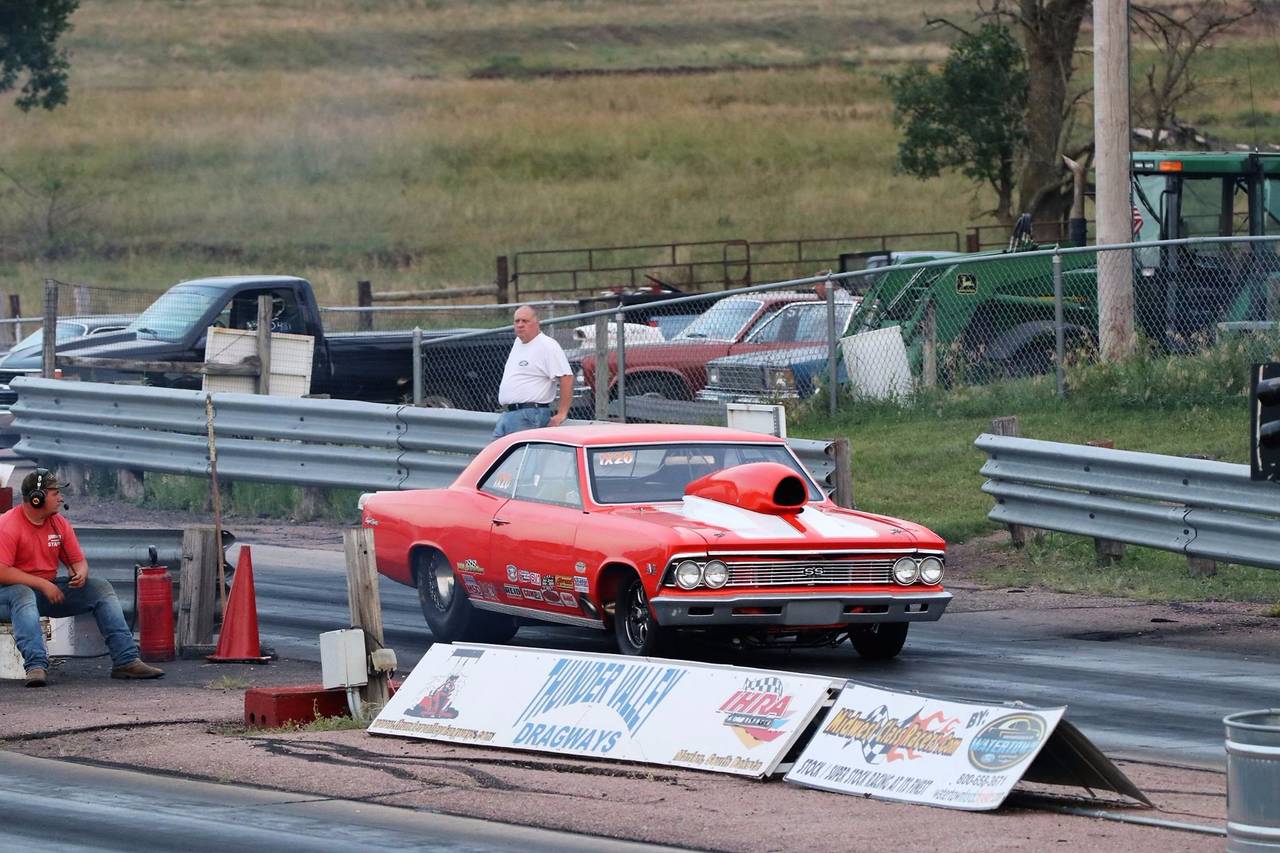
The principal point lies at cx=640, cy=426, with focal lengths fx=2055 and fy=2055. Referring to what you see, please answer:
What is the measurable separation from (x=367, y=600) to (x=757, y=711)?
2.45 m

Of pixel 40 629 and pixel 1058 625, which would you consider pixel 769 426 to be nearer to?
pixel 1058 625

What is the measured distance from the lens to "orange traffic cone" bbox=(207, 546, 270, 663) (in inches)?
461

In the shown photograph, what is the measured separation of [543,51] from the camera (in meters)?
95.3

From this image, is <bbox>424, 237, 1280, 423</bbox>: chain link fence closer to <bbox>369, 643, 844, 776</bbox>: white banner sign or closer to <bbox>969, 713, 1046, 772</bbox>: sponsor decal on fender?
<bbox>369, 643, 844, 776</bbox>: white banner sign

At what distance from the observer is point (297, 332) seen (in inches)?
894

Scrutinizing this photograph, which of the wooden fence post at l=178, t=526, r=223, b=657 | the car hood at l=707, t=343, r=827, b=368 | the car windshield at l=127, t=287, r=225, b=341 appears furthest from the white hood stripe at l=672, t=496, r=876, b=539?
the car windshield at l=127, t=287, r=225, b=341

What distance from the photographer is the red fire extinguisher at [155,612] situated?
39.1 ft

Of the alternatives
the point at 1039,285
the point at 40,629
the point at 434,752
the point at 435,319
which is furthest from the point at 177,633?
the point at 435,319

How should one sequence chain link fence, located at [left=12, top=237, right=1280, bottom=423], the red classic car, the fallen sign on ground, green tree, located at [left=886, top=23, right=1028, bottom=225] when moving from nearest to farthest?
1. the fallen sign on ground
2. the red classic car
3. chain link fence, located at [left=12, top=237, right=1280, bottom=423]
4. green tree, located at [left=886, top=23, right=1028, bottom=225]

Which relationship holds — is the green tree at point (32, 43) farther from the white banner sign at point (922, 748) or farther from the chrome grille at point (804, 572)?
the white banner sign at point (922, 748)

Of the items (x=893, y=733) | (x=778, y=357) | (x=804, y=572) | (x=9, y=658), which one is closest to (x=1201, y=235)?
(x=778, y=357)

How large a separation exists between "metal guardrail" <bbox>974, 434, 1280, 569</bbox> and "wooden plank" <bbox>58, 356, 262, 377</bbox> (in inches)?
332

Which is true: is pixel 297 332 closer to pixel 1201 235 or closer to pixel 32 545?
pixel 1201 235

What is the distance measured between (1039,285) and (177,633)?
1342 centimetres
